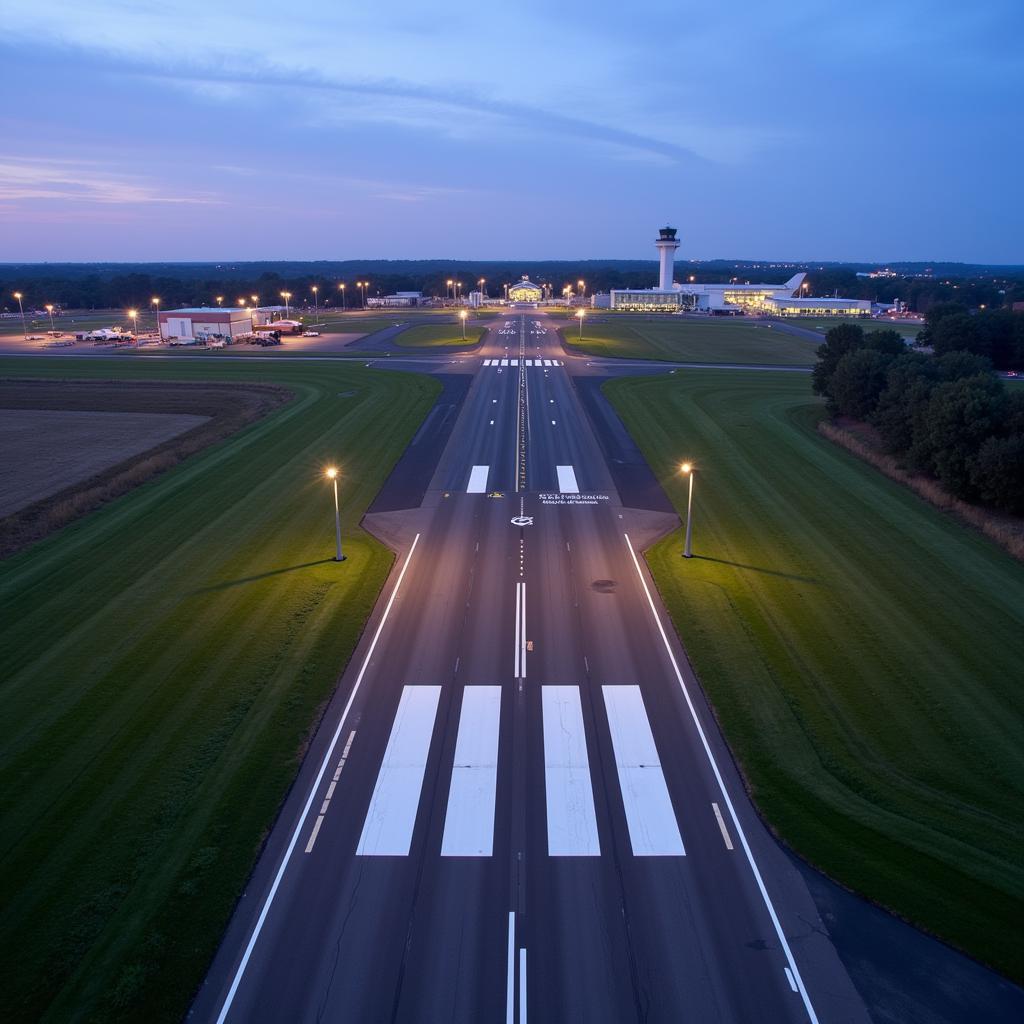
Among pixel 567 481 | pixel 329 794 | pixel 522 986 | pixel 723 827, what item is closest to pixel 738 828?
pixel 723 827

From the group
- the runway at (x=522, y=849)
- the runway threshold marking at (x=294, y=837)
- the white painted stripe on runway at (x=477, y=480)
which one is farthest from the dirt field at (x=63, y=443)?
the runway at (x=522, y=849)

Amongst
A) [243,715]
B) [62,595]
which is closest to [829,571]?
[243,715]

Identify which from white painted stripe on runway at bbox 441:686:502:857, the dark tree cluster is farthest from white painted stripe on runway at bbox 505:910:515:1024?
the dark tree cluster

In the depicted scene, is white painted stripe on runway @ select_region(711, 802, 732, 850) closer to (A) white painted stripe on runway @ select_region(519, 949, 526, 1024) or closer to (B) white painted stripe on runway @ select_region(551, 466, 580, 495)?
(A) white painted stripe on runway @ select_region(519, 949, 526, 1024)

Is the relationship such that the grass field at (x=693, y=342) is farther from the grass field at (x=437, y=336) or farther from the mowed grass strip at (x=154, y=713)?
the mowed grass strip at (x=154, y=713)

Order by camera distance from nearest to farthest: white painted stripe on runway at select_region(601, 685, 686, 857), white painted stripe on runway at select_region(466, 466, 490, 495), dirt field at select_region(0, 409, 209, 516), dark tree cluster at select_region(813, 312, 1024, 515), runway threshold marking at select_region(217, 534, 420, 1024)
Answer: runway threshold marking at select_region(217, 534, 420, 1024) < white painted stripe on runway at select_region(601, 685, 686, 857) < dark tree cluster at select_region(813, 312, 1024, 515) < white painted stripe on runway at select_region(466, 466, 490, 495) < dirt field at select_region(0, 409, 209, 516)

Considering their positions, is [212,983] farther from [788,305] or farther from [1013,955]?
[788,305]
